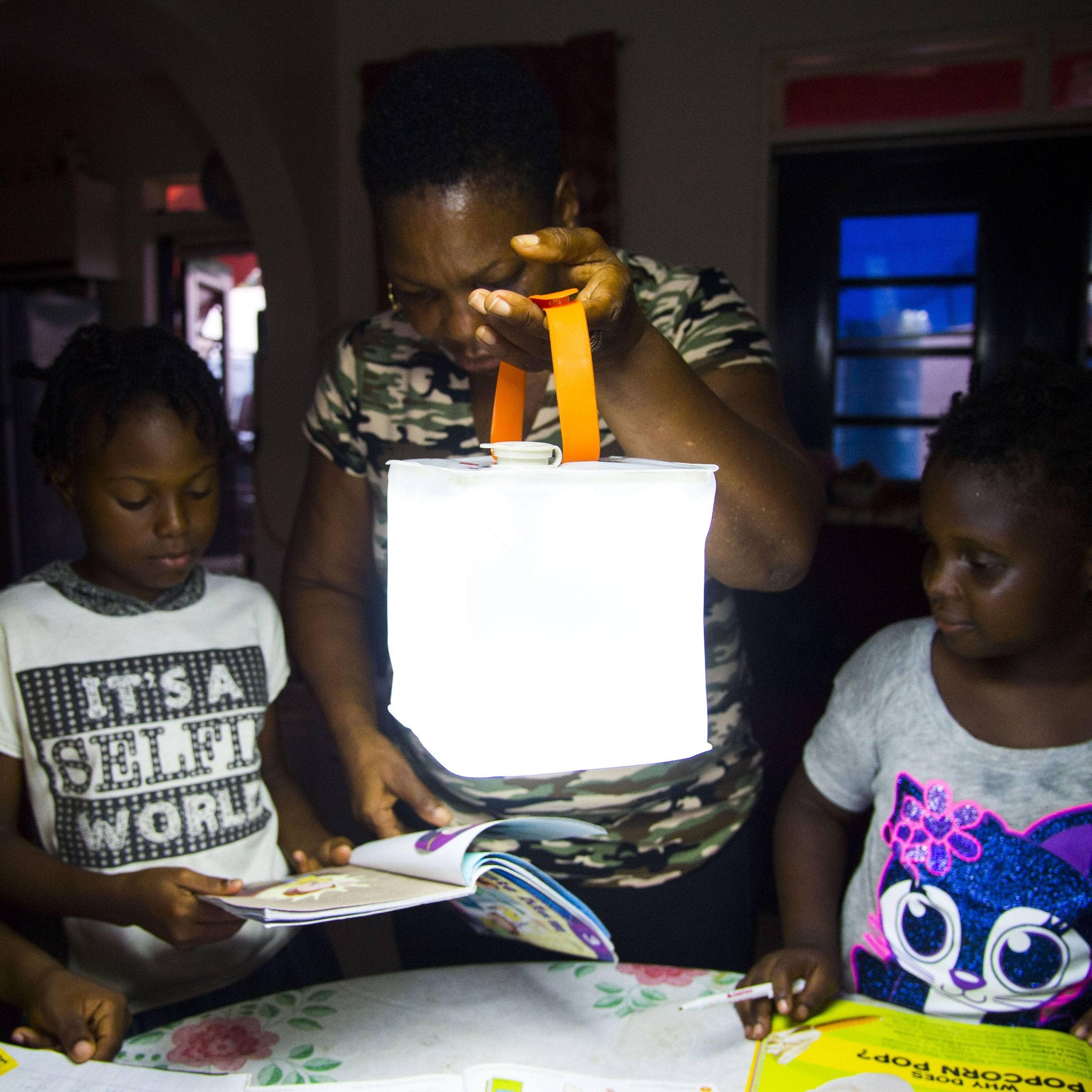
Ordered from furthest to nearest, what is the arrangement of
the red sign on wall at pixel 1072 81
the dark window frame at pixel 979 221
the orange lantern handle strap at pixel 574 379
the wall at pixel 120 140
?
the wall at pixel 120 140 → the dark window frame at pixel 979 221 → the red sign on wall at pixel 1072 81 → the orange lantern handle strap at pixel 574 379

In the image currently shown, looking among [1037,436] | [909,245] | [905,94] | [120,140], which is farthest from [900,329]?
[120,140]

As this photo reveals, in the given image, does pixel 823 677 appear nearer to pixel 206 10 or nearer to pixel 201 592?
pixel 201 592

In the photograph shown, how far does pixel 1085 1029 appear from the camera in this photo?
92 cm

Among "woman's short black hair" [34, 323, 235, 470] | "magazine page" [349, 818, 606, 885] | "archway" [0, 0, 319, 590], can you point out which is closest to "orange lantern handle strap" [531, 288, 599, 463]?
"magazine page" [349, 818, 606, 885]

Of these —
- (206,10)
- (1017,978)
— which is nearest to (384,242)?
(1017,978)

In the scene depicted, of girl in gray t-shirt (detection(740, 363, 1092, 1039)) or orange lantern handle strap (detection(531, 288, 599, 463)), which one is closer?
orange lantern handle strap (detection(531, 288, 599, 463))

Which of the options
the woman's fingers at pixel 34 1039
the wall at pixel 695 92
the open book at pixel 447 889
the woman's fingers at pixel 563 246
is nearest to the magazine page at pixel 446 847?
the open book at pixel 447 889

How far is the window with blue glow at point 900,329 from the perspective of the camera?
12.2 ft

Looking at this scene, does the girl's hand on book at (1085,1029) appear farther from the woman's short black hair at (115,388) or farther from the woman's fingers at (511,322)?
the woman's short black hair at (115,388)

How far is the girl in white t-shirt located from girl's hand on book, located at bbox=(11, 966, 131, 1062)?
109mm

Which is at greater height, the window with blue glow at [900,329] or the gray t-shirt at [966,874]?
the window with blue glow at [900,329]

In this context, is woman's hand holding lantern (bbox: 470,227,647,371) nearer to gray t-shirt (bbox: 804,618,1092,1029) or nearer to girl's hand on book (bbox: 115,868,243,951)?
girl's hand on book (bbox: 115,868,243,951)

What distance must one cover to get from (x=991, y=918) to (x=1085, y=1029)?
0.45 ft

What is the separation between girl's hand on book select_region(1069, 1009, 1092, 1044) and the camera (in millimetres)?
917
